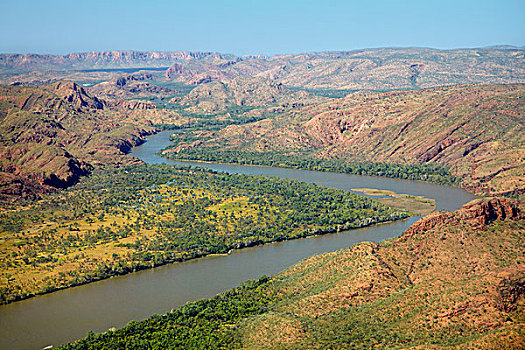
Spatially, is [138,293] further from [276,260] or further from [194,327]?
[276,260]

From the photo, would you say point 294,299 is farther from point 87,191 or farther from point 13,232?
point 87,191

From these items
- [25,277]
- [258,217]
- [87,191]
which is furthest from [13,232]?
[258,217]

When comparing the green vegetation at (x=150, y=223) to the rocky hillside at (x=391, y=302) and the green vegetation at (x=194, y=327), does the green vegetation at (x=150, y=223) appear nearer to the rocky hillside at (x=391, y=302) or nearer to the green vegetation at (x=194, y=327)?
the green vegetation at (x=194, y=327)

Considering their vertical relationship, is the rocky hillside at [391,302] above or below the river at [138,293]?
above

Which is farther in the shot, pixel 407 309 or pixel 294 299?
pixel 294 299

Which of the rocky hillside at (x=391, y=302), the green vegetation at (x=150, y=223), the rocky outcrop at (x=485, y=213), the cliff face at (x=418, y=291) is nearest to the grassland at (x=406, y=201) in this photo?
the green vegetation at (x=150, y=223)

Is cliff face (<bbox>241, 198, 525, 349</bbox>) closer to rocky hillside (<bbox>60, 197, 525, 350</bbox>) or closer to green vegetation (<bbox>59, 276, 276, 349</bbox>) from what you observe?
rocky hillside (<bbox>60, 197, 525, 350</bbox>)
